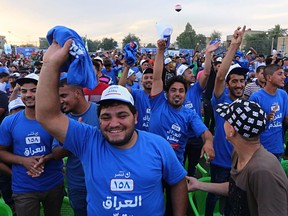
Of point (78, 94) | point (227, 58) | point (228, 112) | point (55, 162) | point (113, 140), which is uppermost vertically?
point (227, 58)

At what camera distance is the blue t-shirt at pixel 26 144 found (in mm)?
2812

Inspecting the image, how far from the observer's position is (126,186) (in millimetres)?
1802

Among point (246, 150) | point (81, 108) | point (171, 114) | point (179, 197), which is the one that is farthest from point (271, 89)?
point (81, 108)

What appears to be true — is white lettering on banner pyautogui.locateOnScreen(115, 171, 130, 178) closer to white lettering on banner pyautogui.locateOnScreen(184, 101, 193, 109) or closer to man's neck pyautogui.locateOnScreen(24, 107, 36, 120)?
man's neck pyautogui.locateOnScreen(24, 107, 36, 120)

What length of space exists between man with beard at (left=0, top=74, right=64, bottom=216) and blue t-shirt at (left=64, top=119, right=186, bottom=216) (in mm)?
1042

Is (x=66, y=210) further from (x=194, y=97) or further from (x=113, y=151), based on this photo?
(x=194, y=97)

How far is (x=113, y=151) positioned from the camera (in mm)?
1872

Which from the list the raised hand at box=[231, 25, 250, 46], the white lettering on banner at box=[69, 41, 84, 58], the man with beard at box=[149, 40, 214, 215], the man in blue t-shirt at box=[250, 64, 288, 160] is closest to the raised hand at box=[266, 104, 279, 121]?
the man in blue t-shirt at box=[250, 64, 288, 160]

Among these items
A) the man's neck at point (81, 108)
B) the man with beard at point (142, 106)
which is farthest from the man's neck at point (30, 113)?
the man with beard at point (142, 106)

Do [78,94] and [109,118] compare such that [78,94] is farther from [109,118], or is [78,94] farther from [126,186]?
[126,186]

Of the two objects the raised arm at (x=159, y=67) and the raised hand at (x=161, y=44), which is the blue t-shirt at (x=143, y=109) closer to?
the raised arm at (x=159, y=67)

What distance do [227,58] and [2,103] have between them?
360 centimetres

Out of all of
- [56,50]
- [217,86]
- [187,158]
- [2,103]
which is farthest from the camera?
[187,158]

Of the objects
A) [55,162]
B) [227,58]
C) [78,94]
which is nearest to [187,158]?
[227,58]
